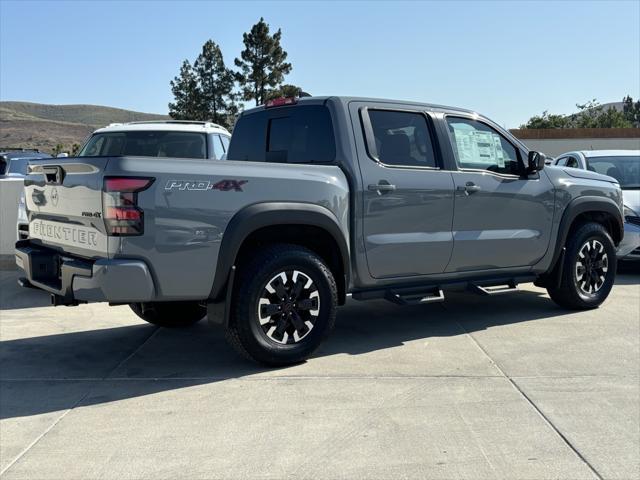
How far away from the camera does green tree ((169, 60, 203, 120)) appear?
186ft

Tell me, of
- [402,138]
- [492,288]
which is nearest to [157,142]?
[402,138]

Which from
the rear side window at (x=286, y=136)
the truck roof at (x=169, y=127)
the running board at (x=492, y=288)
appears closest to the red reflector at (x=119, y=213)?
the rear side window at (x=286, y=136)

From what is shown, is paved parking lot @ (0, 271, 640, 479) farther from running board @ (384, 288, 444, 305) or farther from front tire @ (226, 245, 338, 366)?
running board @ (384, 288, 444, 305)

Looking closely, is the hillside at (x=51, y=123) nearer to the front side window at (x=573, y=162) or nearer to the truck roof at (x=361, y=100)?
the front side window at (x=573, y=162)

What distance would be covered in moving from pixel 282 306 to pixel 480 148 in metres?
2.58

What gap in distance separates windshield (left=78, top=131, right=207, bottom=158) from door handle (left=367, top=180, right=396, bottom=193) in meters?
2.98

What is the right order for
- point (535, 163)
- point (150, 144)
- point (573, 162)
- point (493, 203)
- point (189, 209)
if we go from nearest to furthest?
point (189, 209) → point (493, 203) → point (535, 163) → point (150, 144) → point (573, 162)

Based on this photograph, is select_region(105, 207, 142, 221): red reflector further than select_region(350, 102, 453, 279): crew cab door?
No

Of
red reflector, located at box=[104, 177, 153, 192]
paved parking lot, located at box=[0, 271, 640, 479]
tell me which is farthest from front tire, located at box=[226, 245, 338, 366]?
red reflector, located at box=[104, 177, 153, 192]

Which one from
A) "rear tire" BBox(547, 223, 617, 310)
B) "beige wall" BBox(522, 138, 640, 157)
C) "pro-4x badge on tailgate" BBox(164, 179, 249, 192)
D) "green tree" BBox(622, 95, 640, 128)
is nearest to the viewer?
"pro-4x badge on tailgate" BBox(164, 179, 249, 192)

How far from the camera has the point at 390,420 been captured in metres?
3.78

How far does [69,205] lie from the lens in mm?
4355

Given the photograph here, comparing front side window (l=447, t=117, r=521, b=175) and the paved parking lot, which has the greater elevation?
front side window (l=447, t=117, r=521, b=175)

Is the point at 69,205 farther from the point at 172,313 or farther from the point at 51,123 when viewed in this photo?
the point at 51,123
